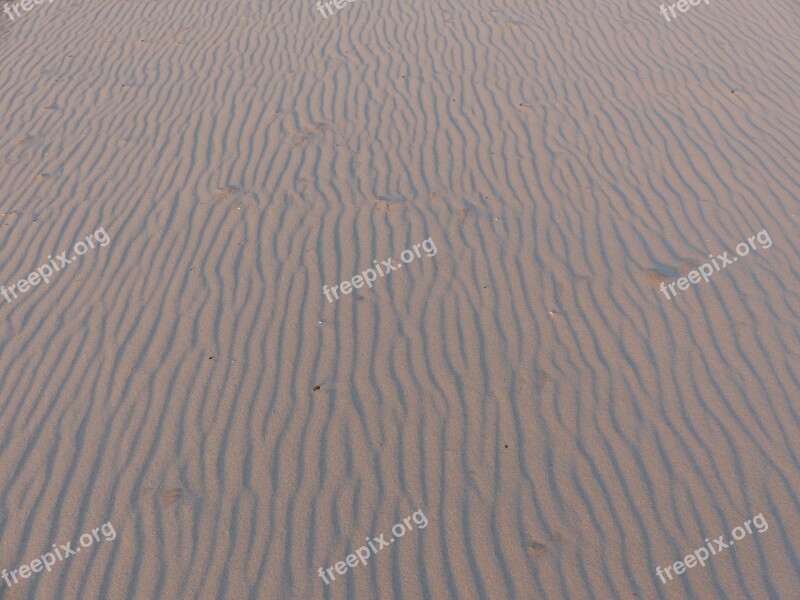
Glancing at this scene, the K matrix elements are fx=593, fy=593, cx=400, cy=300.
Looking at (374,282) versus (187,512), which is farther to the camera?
(374,282)

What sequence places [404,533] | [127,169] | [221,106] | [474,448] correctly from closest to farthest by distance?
[404,533] < [474,448] < [127,169] < [221,106]

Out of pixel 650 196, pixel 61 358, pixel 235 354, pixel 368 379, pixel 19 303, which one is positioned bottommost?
pixel 650 196

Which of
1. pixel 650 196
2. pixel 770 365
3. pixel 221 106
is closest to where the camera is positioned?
pixel 770 365

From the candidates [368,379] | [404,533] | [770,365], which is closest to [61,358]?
[368,379]

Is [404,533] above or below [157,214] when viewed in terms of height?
below

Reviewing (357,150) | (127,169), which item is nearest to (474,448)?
(357,150)

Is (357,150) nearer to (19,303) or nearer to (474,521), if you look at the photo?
(19,303)
